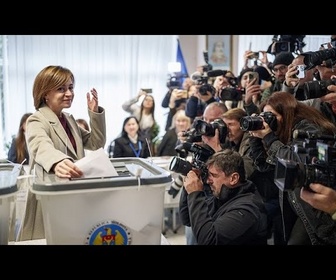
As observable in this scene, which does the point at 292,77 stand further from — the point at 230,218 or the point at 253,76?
the point at 230,218

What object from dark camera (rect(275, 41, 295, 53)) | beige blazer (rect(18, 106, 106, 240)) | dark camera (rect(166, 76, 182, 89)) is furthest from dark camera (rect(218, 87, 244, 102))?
dark camera (rect(166, 76, 182, 89))

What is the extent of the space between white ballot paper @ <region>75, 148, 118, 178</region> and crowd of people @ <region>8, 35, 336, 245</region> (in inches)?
0.8

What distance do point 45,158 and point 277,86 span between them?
160cm

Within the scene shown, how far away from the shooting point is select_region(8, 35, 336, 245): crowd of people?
4.04ft

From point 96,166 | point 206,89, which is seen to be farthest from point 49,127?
point 206,89

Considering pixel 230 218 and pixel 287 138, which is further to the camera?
pixel 287 138

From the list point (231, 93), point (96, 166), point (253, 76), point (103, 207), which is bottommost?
point (103, 207)

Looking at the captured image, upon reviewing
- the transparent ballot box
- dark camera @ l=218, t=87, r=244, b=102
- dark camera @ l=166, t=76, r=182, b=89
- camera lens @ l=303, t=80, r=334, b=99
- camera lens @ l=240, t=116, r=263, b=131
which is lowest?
the transparent ballot box

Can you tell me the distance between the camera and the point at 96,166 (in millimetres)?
1161

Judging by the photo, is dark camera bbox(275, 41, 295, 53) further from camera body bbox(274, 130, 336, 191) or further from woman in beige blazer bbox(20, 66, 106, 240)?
woman in beige blazer bbox(20, 66, 106, 240)

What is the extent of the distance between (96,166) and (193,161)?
0.69 meters
